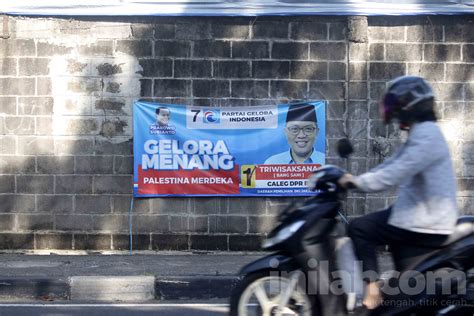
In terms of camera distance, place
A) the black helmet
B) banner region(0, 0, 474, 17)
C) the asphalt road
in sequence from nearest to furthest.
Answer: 1. the black helmet
2. the asphalt road
3. banner region(0, 0, 474, 17)

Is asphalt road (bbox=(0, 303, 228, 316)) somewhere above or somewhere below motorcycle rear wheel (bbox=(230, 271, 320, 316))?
below

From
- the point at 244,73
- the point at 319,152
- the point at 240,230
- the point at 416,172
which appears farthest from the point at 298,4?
the point at 416,172

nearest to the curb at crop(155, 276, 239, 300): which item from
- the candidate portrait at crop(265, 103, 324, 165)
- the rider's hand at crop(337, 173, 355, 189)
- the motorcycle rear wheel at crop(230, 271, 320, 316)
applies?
the candidate portrait at crop(265, 103, 324, 165)

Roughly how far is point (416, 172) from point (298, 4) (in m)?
5.52

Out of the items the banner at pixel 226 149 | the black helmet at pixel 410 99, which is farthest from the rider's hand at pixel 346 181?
the banner at pixel 226 149

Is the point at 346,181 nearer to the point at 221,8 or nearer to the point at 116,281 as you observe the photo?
the point at 116,281

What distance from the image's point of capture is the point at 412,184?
4.48m

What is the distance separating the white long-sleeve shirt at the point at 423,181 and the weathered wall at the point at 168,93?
5.11 meters

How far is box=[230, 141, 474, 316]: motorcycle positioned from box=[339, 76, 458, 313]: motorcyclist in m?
0.08

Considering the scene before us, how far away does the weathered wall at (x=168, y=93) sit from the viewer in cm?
947

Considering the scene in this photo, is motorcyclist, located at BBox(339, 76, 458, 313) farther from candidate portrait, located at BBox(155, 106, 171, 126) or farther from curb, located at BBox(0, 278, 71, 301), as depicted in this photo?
candidate portrait, located at BBox(155, 106, 171, 126)

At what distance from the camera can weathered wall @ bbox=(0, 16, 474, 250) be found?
9.47 metres

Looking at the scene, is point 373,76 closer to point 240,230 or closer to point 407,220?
point 240,230

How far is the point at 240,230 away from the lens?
961cm
